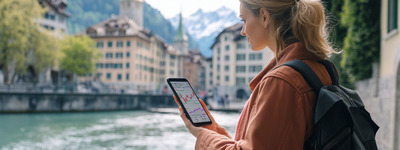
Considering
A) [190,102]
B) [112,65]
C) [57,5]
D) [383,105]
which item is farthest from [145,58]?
[190,102]

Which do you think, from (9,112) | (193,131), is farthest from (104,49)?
(193,131)

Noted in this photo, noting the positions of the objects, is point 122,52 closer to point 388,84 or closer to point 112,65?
point 112,65

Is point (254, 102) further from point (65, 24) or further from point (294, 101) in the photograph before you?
point (65, 24)

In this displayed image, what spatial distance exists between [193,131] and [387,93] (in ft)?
30.4

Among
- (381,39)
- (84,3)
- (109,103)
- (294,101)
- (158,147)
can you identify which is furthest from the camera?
(84,3)

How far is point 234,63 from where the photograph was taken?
2410 inches

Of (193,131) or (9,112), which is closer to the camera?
(193,131)

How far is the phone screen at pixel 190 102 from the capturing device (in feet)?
5.32

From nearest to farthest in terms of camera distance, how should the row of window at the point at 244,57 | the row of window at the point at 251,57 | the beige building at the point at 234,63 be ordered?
the row of window at the point at 251,57
the row of window at the point at 244,57
the beige building at the point at 234,63

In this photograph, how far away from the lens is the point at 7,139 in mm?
19578

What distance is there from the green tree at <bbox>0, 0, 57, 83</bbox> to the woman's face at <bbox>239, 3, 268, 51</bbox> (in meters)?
36.3

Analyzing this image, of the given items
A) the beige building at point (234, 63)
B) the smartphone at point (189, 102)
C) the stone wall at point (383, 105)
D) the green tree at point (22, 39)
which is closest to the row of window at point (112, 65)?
the beige building at point (234, 63)

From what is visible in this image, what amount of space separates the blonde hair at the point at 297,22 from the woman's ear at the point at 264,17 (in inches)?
Answer: 0.4

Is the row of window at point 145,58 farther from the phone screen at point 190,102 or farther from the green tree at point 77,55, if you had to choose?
the phone screen at point 190,102
